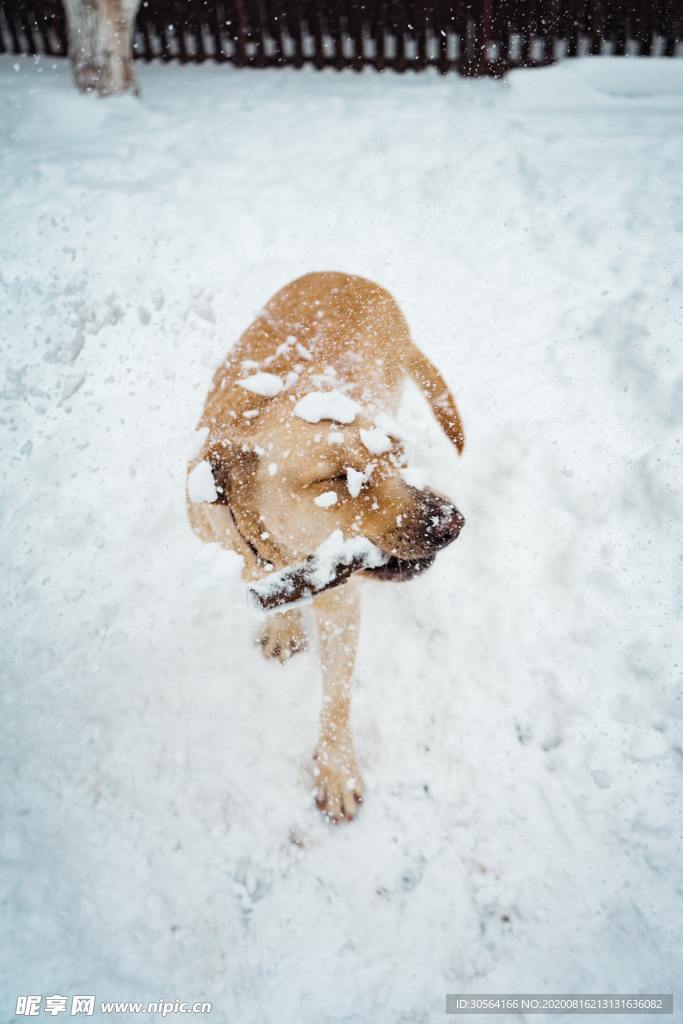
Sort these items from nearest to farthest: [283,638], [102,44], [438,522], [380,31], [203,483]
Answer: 1. [438,522]
2. [203,483]
3. [283,638]
4. [102,44]
5. [380,31]

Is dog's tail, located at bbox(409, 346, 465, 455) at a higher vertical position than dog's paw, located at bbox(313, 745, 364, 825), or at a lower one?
higher

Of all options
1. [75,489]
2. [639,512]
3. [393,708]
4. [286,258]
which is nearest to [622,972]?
[393,708]

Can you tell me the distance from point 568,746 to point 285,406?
178 centimetres

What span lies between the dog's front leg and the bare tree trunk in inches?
210

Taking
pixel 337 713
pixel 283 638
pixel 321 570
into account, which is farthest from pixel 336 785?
pixel 321 570

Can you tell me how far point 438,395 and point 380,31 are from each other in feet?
16.5

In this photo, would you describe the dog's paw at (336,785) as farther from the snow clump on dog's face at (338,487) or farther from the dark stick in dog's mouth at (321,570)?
the snow clump on dog's face at (338,487)

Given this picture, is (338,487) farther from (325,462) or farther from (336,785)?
(336,785)

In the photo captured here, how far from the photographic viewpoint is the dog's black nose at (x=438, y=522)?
1.59m

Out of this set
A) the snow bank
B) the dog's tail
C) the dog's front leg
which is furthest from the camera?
the dog's tail

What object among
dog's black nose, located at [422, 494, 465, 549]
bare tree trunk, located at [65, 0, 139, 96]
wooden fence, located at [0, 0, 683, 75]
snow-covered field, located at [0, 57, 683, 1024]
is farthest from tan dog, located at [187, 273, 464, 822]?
wooden fence, located at [0, 0, 683, 75]

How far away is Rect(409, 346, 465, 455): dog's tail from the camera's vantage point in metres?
2.66

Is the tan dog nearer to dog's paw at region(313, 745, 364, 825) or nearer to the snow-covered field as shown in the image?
dog's paw at region(313, 745, 364, 825)

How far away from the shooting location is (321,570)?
165 centimetres
